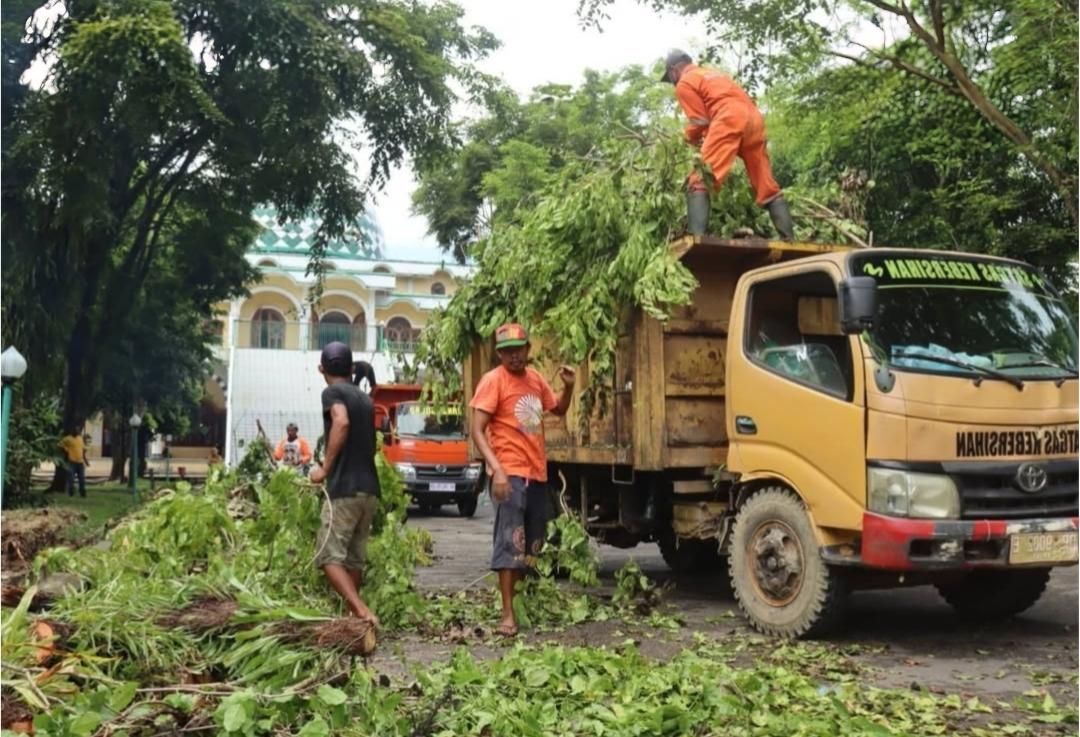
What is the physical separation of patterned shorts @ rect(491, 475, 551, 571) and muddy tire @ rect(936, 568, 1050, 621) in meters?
2.63

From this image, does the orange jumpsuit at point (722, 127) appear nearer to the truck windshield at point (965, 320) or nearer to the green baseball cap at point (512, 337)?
the truck windshield at point (965, 320)

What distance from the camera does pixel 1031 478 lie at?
249 inches

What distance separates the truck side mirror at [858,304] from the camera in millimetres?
6227

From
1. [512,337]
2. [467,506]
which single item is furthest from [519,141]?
[512,337]

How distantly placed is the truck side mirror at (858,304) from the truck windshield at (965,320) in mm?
202

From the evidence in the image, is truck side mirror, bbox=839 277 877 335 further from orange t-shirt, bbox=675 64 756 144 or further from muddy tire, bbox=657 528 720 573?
muddy tire, bbox=657 528 720 573

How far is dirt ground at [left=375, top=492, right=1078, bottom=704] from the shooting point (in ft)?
19.1

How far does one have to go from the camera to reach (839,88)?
602 inches

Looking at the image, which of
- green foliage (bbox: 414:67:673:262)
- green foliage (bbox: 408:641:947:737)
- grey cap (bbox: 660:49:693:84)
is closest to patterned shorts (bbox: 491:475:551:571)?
green foliage (bbox: 408:641:947:737)

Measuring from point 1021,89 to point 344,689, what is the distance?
12.1 metres

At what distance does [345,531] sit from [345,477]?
0.31 m

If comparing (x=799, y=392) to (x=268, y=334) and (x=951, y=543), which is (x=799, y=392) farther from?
(x=268, y=334)

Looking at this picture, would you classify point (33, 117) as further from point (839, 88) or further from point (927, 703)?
point (927, 703)

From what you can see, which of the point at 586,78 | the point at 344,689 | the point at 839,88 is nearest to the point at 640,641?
the point at 344,689
